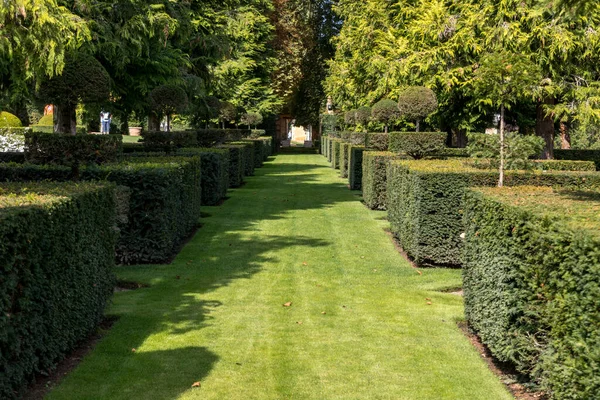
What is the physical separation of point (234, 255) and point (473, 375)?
7.38 metres

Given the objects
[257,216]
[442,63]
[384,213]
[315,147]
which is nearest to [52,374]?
[257,216]

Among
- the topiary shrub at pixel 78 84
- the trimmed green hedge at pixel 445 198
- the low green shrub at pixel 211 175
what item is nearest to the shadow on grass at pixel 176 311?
the low green shrub at pixel 211 175

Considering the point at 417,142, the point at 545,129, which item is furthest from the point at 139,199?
the point at 545,129

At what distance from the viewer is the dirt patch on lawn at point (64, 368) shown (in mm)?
6922

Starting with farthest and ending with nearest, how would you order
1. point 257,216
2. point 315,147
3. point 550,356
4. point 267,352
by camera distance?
point 315,147
point 257,216
point 267,352
point 550,356

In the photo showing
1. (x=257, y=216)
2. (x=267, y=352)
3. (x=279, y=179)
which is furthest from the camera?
(x=279, y=179)

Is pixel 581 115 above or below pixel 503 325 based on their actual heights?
above

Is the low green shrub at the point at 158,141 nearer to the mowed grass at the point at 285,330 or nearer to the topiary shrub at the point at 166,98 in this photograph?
the topiary shrub at the point at 166,98

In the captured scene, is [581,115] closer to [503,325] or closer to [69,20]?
[69,20]

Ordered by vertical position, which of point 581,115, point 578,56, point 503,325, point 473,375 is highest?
point 578,56

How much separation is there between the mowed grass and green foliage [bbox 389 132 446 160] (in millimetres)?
5444

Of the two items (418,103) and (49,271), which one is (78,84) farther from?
(418,103)

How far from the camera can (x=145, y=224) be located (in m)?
13.4

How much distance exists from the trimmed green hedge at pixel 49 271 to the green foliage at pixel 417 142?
42.5 ft
